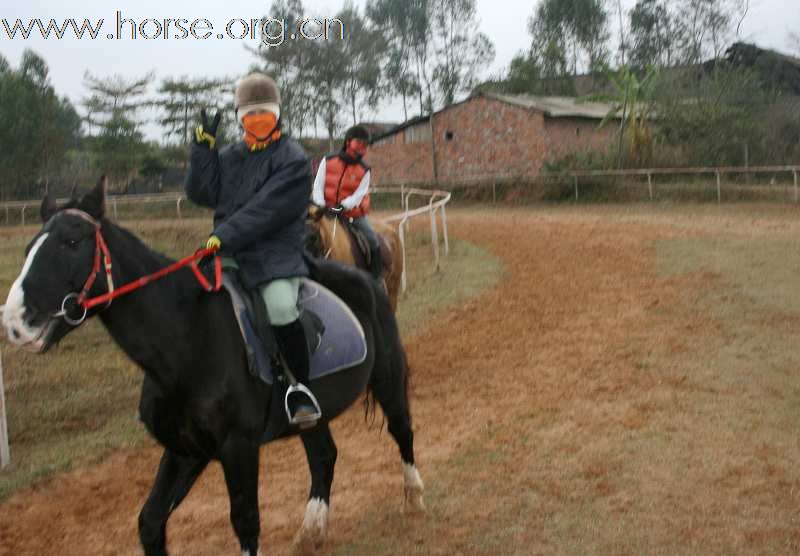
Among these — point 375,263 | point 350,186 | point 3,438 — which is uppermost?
point 350,186

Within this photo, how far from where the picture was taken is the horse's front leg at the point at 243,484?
4.05 metres

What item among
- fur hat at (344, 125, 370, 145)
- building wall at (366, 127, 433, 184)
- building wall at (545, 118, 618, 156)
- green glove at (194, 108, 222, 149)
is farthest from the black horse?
building wall at (366, 127, 433, 184)

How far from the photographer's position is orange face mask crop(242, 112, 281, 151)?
428cm

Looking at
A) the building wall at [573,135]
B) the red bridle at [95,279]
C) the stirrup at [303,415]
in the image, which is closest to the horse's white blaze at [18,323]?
the red bridle at [95,279]

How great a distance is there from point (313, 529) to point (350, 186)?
15.6 ft

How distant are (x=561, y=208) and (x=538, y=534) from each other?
25405 mm

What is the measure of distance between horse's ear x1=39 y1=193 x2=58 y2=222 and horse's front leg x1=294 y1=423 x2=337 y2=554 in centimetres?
183

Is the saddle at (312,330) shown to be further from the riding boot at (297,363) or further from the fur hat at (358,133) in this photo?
the fur hat at (358,133)

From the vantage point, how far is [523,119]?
3972 centimetres

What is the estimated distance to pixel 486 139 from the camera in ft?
136

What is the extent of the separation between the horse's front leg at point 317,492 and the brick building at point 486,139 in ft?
108

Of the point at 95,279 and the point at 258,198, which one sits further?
the point at 258,198

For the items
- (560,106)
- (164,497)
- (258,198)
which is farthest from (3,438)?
(560,106)

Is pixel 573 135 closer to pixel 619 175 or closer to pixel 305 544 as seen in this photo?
pixel 619 175
